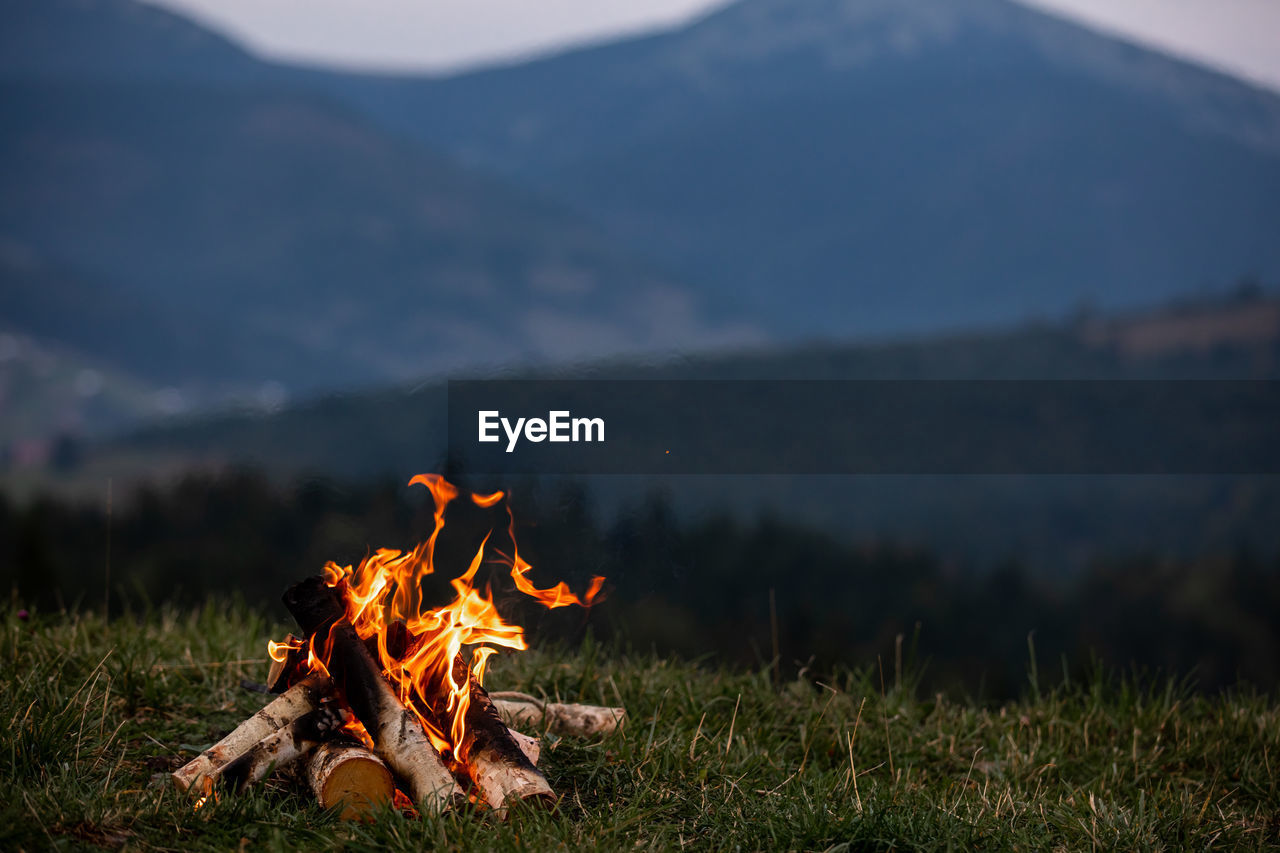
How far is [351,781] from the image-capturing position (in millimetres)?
3783

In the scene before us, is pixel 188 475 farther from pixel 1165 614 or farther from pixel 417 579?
pixel 1165 614

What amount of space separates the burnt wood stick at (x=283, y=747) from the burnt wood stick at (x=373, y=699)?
10 cm

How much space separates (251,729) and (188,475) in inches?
178

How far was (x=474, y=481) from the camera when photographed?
6.58m

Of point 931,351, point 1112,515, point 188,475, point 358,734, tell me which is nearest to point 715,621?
point 188,475

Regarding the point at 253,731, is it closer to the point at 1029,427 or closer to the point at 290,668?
the point at 290,668

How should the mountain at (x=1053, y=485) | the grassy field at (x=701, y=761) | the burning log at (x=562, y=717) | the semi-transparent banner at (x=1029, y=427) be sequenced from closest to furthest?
the grassy field at (x=701, y=761) → the burning log at (x=562, y=717) → the semi-transparent banner at (x=1029, y=427) → the mountain at (x=1053, y=485)

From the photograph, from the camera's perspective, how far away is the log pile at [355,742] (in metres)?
3.79

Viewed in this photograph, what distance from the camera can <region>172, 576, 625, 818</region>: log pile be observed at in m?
3.79

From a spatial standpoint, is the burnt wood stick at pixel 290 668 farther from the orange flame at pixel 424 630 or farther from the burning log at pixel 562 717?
the burning log at pixel 562 717

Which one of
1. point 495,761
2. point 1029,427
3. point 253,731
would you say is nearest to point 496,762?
point 495,761

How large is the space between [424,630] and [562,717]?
77 centimetres

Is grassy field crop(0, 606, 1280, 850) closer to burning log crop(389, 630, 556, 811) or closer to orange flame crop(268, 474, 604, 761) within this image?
burning log crop(389, 630, 556, 811)

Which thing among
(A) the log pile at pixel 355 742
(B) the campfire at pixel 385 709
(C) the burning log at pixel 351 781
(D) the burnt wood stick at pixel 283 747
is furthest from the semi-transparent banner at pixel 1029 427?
(C) the burning log at pixel 351 781
